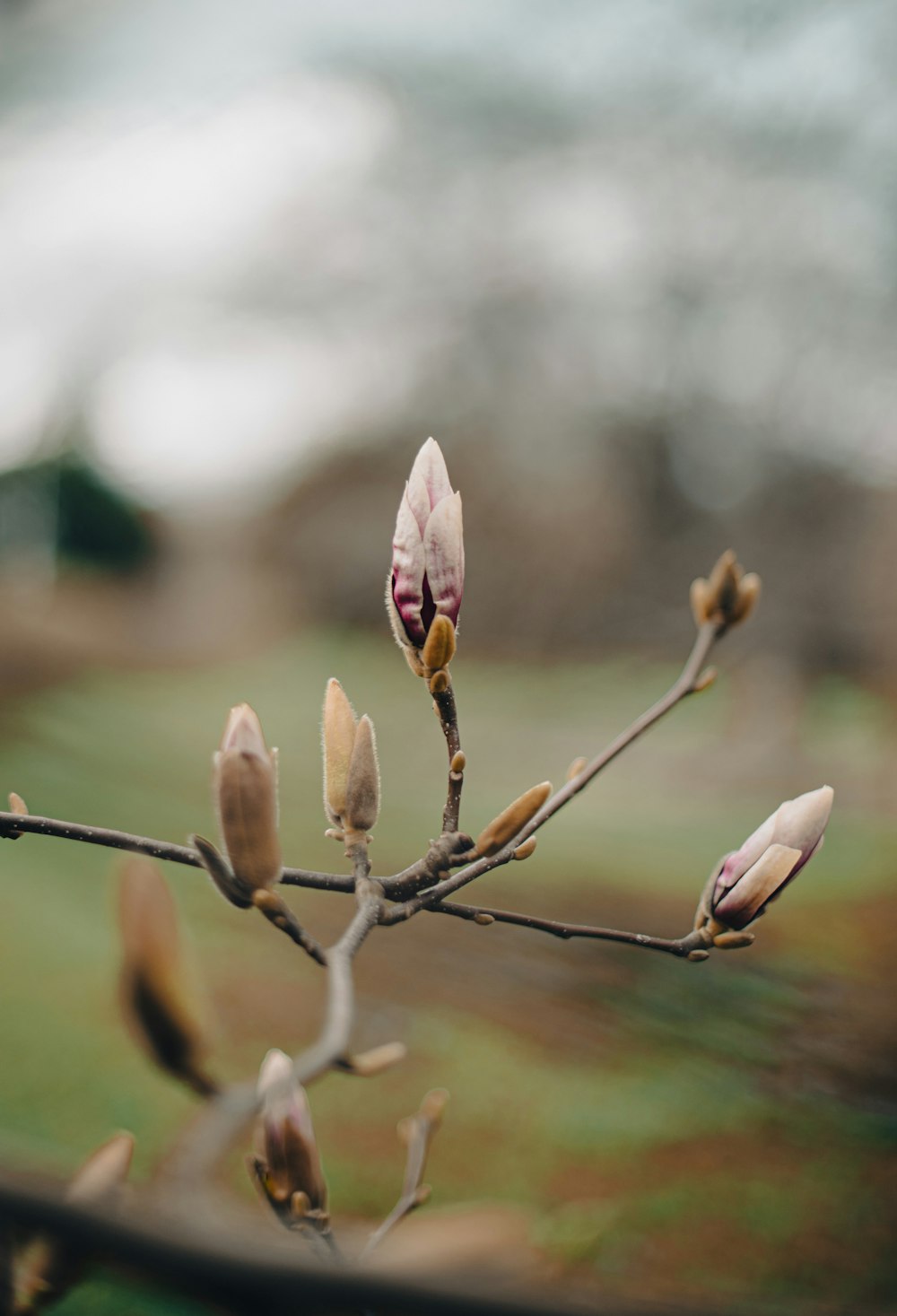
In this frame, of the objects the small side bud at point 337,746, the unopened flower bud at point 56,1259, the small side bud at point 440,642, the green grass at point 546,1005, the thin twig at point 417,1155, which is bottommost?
the green grass at point 546,1005

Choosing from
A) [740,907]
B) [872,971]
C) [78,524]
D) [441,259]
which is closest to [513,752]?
[872,971]

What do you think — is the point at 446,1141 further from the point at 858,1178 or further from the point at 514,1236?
the point at 514,1236

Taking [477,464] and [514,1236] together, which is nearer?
[514,1236]

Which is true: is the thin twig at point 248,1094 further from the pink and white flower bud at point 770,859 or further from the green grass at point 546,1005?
the green grass at point 546,1005

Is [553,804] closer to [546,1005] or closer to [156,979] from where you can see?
[156,979]

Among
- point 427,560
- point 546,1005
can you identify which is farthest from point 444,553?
point 546,1005

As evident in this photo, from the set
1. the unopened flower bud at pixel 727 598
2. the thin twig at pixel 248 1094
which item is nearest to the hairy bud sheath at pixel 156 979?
the thin twig at pixel 248 1094

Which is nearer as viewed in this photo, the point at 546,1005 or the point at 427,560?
the point at 427,560
